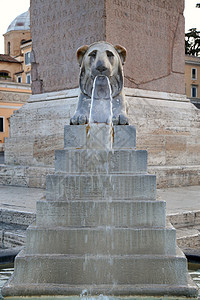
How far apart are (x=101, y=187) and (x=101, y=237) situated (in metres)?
0.39

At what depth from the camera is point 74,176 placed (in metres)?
3.42

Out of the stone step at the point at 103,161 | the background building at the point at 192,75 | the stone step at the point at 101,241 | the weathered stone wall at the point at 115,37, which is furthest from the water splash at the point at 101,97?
the background building at the point at 192,75

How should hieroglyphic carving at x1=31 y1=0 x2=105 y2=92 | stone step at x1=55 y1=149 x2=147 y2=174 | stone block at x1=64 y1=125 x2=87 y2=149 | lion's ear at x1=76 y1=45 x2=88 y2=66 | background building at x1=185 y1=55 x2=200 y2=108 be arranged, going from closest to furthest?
stone step at x1=55 y1=149 x2=147 y2=174, stone block at x1=64 y1=125 x2=87 y2=149, lion's ear at x1=76 y1=45 x2=88 y2=66, hieroglyphic carving at x1=31 y1=0 x2=105 y2=92, background building at x1=185 y1=55 x2=200 y2=108

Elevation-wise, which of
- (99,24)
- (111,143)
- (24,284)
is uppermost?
(99,24)

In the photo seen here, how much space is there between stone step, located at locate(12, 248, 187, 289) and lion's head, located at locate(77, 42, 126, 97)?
5.73 feet

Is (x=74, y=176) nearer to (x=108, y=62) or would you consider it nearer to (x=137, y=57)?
(x=108, y=62)

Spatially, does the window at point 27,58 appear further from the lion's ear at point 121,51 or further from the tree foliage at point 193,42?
the lion's ear at point 121,51

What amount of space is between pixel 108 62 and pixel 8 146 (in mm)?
5159

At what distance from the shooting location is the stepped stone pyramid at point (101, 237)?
3162 mm

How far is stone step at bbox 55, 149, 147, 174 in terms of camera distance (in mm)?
3488

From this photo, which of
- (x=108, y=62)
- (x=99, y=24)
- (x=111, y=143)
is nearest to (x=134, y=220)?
(x=111, y=143)


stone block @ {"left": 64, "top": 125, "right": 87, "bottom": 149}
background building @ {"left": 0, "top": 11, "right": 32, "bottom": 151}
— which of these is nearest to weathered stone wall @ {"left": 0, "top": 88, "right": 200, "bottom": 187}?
stone block @ {"left": 64, "top": 125, "right": 87, "bottom": 149}

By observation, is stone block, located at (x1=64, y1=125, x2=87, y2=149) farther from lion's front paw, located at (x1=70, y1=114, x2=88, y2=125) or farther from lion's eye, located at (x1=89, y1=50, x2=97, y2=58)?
lion's eye, located at (x1=89, y1=50, x2=97, y2=58)

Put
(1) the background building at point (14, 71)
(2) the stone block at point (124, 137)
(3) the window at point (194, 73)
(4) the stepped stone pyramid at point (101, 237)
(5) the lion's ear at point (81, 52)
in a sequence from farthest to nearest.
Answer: (3) the window at point (194, 73) → (1) the background building at point (14, 71) → (5) the lion's ear at point (81, 52) → (2) the stone block at point (124, 137) → (4) the stepped stone pyramid at point (101, 237)
